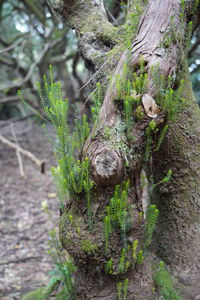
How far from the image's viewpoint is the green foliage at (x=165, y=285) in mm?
1907

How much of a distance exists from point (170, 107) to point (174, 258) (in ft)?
3.54

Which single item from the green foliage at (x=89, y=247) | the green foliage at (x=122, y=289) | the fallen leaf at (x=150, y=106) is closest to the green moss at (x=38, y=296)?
the green foliage at (x=122, y=289)

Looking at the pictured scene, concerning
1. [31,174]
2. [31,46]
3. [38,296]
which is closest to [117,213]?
[38,296]

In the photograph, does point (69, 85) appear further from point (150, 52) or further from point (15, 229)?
point (150, 52)

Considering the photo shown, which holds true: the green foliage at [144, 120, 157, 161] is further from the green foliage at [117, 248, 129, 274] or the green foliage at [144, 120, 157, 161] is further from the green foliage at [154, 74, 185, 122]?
the green foliage at [117, 248, 129, 274]

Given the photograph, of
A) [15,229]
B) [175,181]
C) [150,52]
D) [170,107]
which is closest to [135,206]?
[175,181]

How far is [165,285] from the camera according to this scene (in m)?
1.94

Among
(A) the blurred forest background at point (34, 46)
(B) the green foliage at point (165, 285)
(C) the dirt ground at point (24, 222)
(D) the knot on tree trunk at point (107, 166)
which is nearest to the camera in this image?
(D) the knot on tree trunk at point (107, 166)

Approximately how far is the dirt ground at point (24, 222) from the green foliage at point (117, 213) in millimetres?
1867

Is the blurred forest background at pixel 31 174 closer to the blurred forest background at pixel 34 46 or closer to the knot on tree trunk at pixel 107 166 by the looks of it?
the blurred forest background at pixel 34 46

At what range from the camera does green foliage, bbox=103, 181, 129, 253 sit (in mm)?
1633

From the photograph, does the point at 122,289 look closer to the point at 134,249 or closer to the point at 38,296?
the point at 134,249

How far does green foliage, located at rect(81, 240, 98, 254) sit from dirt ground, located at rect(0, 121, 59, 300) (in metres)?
1.71

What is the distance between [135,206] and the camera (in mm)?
1782
